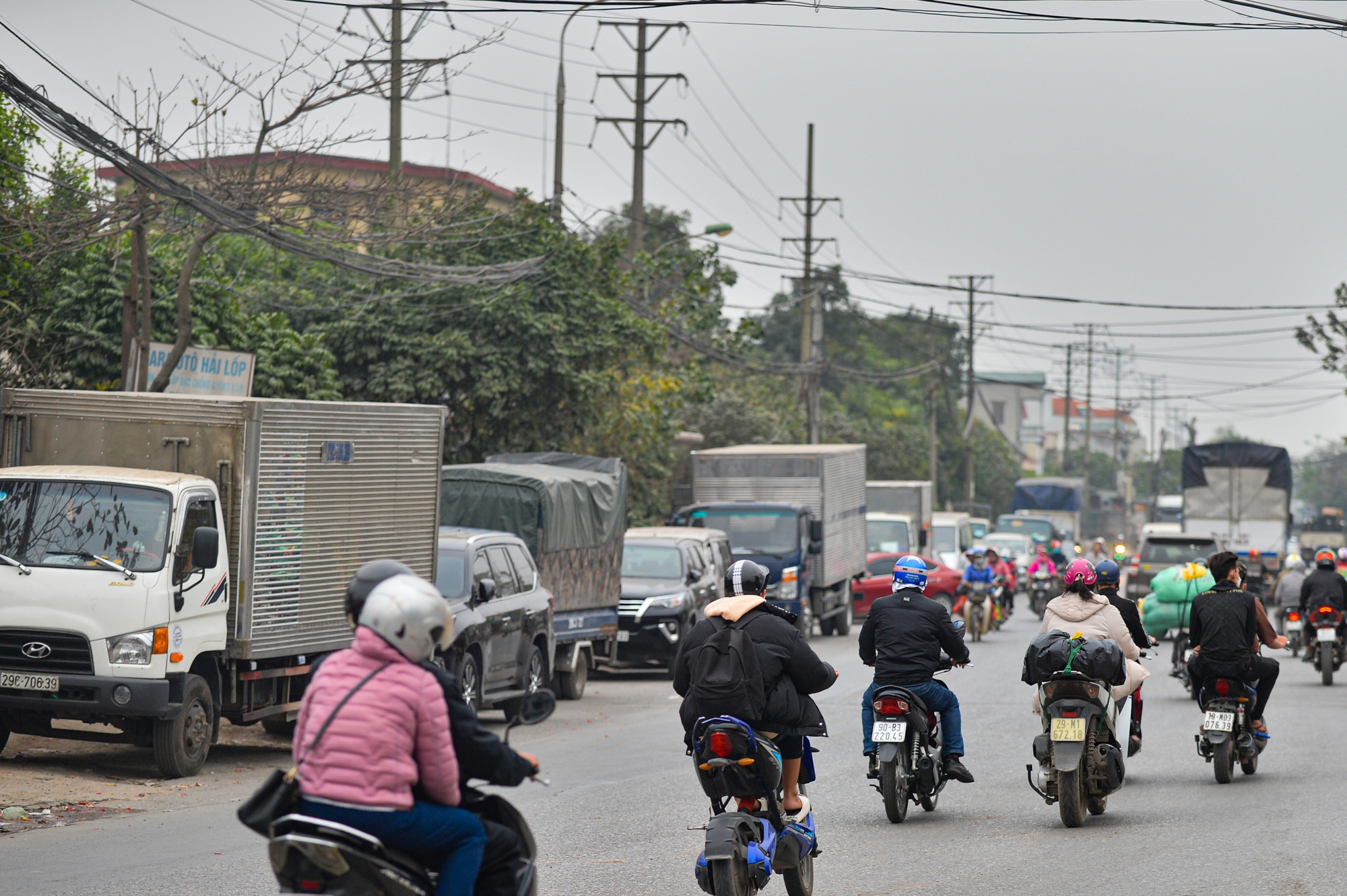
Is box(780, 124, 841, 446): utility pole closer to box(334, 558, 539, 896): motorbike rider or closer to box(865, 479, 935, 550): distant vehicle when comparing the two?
box(865, 479, 935, 550): distant vehicle

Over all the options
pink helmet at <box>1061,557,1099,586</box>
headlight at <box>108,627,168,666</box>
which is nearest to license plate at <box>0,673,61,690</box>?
headlight at <box>108,627,168,666</box>

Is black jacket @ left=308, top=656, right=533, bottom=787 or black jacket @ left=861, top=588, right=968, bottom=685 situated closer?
black jacket @ left=308, top=656, right=533, bottom=787

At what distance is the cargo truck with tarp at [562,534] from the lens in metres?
18.6

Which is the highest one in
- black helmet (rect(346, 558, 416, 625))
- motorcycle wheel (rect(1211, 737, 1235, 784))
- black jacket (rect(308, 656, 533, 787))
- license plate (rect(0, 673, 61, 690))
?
black helmet (rect(346, 558, 416, 625))

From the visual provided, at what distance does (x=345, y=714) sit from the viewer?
4285 millimetres

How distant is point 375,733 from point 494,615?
1079 cm

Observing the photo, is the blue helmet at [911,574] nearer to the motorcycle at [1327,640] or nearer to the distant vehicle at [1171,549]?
the motorcycle at [1327,640]

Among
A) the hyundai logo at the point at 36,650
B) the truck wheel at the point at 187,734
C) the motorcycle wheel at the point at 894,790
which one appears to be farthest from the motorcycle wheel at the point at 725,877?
the hyundai logo at the point at 36,650

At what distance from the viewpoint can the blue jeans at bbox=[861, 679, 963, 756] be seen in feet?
31.8

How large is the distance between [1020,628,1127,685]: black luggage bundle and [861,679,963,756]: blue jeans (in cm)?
50

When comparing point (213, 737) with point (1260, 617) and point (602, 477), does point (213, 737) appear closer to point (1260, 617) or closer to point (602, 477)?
point (1260, 617)

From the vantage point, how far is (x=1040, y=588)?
3550 centimetres

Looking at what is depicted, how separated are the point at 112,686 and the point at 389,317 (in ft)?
51.2

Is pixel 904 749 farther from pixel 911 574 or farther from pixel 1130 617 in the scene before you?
pixel 1130 617
